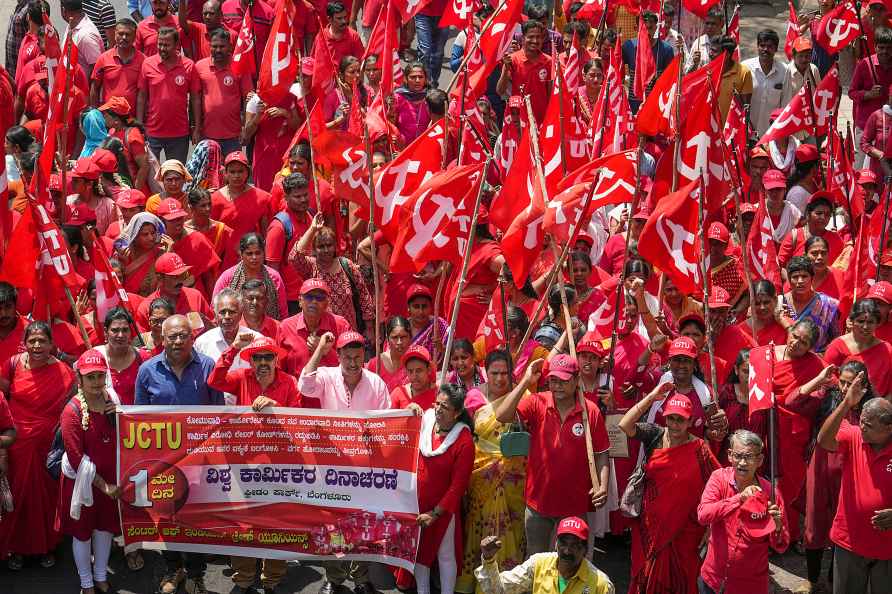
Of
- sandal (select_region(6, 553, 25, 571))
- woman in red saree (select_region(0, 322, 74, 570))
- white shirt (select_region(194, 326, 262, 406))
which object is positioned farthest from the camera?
white shirt (select_region(194, 326, 262, 406))

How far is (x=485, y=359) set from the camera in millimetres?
10711

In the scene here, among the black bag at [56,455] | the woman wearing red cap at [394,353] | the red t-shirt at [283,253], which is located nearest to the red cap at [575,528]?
the woman wearing red cap at [394,353]

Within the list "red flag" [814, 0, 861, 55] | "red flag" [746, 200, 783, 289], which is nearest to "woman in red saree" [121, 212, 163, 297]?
"red flag" [746, 200, 783, 289]

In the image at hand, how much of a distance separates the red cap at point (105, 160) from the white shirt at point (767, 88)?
275 inches

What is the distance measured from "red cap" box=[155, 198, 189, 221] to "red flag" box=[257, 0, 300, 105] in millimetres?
1853

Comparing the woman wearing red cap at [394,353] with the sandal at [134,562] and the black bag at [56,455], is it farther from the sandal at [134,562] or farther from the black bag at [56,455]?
the black bag at [56,455]

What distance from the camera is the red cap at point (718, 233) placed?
1248 centimetres

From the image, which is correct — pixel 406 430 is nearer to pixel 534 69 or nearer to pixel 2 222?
pixel 2 222

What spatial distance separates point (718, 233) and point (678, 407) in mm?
2986

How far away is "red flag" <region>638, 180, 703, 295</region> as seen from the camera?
10641 mm

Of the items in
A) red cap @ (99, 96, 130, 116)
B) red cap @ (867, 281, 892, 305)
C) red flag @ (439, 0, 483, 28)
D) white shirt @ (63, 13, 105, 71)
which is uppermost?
red flag @ (439, 0, 483, 28)

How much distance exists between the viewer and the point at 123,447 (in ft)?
33.3

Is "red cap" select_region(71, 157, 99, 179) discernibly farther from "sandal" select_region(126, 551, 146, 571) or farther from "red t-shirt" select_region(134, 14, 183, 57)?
"sandal" select_region(126, 551, 146, 571)

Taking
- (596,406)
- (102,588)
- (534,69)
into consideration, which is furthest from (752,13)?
(102,588)
